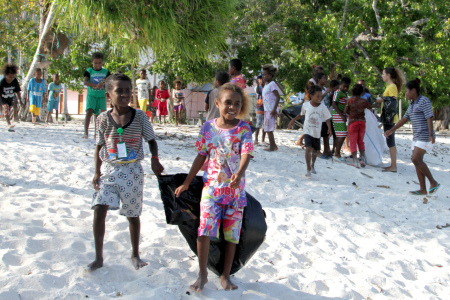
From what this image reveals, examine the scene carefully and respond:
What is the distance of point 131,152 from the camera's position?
3039 mm

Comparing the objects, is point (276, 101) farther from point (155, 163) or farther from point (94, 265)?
point (94, 265)

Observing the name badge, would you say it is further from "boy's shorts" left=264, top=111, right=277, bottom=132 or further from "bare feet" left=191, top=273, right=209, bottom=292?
"boy's shorts" left=264, top=111, right=277, bottom=132

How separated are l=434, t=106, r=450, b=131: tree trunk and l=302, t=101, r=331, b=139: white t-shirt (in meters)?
17.7

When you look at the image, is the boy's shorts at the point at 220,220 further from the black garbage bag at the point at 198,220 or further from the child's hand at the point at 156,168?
the child's hand at the point at 156,168

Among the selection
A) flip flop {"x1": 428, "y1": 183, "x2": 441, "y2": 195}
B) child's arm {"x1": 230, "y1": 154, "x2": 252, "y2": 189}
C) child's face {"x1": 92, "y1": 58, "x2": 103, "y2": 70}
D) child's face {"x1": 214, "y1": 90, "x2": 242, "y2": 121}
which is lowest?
flip flop {"x1": 428, "y1": 183, "x2": 441, "y2": 195}

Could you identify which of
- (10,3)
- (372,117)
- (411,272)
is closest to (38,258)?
(411,272)

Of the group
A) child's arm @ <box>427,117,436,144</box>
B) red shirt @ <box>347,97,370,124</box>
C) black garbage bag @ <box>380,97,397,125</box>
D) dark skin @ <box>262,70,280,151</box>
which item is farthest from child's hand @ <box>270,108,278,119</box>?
child's arm @ <box>427,117,436,144</box>

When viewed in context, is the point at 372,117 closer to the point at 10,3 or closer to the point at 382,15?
the point at 382,15

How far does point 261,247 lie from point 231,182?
134 cm

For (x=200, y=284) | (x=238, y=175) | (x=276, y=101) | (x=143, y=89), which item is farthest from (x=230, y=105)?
(x=143, y=89)

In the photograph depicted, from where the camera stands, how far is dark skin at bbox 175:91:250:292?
284cm

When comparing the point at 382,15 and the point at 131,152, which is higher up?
the point at 382,15

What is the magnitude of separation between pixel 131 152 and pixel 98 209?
491mm

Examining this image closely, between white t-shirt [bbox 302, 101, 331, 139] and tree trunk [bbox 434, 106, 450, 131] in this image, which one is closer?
white t-shirt [bbox 302, 101, 331, 139]
